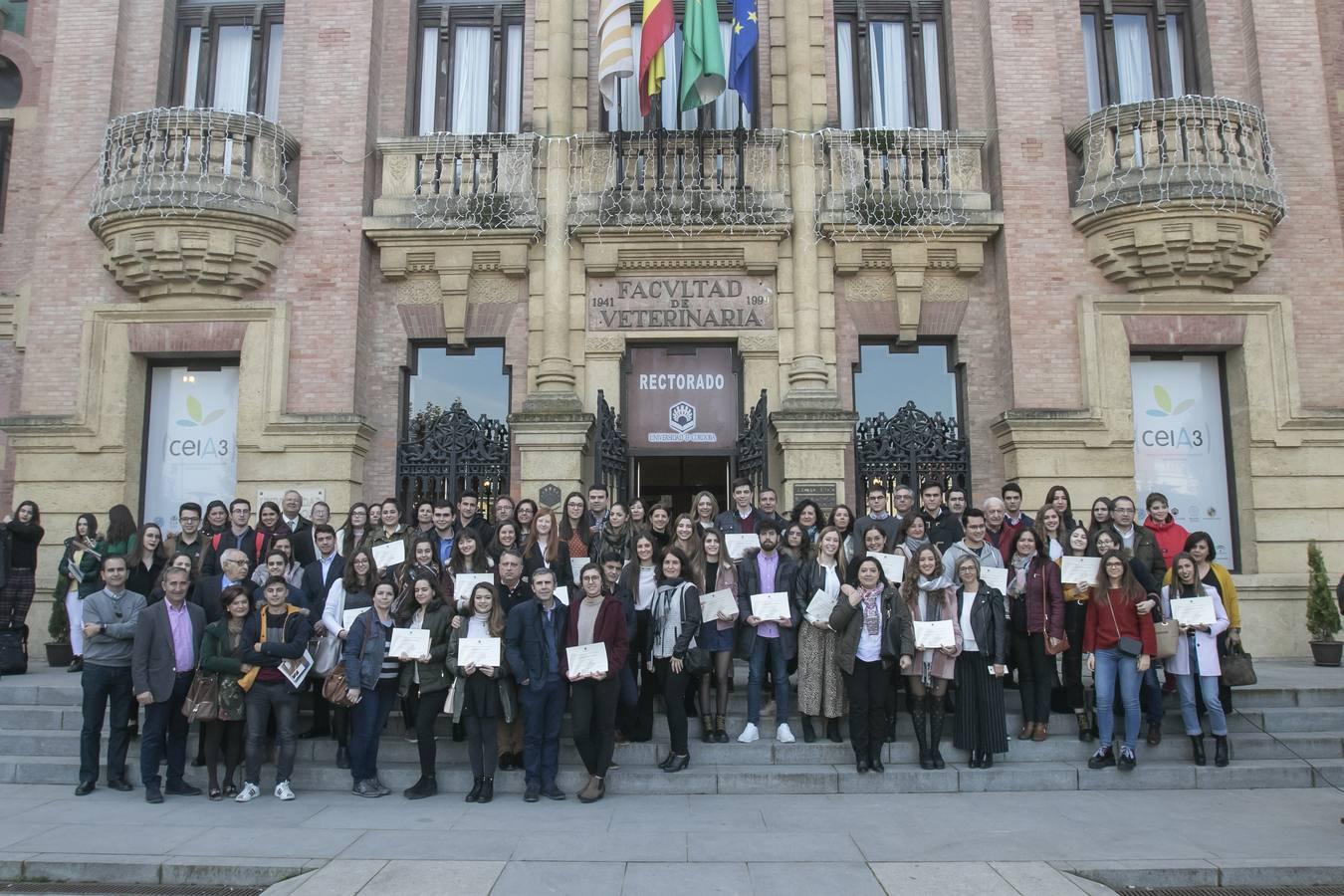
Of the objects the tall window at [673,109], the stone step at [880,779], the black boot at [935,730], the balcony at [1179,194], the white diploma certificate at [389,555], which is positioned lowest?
the stone step at [880,779]

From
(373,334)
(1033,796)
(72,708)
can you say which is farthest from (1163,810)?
(373,334)

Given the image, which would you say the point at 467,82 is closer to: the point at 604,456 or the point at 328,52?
the point at 328,52

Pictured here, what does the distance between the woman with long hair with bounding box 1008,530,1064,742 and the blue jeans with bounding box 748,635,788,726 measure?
7.55 ft

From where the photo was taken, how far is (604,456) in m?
14.1

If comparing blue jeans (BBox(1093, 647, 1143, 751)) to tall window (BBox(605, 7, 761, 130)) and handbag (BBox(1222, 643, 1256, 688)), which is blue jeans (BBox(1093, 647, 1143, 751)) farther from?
tall window (BBox(605, 7, 761, 130))

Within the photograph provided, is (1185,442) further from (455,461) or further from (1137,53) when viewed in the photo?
(455,461)

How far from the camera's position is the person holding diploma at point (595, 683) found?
877 centimetres

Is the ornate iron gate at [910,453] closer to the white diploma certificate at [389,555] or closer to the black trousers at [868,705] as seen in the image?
the black trousers at [868,705]

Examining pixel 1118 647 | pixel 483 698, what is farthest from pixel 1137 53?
pixel 483 698

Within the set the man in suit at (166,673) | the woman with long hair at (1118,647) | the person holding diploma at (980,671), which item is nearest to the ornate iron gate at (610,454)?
the person holding diploma at (980,671)

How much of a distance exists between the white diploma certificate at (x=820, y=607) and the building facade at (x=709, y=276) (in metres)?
4.62

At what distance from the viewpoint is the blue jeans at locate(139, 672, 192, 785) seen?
8805mm

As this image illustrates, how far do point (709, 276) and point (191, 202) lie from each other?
7.57m

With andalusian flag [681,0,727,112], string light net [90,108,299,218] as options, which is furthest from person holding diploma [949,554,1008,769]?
string light net [90,108,299,218]
